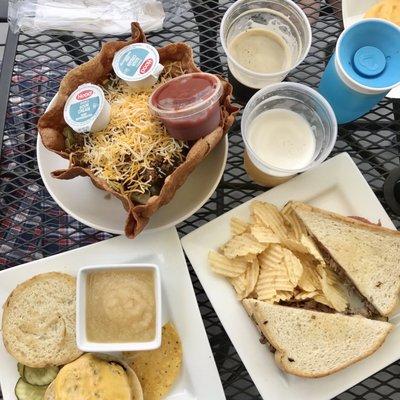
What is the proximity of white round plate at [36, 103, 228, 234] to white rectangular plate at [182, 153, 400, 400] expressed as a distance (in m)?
0.08

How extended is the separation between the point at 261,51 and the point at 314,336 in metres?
0.75

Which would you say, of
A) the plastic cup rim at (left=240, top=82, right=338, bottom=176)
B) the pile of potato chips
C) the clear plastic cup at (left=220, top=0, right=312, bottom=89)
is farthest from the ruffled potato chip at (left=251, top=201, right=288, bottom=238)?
the clear plastic cup at (left=220, top=0, right=312, bottom=89)

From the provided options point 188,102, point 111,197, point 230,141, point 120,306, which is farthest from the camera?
point 230,141

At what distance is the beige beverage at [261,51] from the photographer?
4.93 feet

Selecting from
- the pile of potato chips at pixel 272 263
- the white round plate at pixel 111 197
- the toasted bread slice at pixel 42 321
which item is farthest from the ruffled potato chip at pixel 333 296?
the toasted bread slice at pixel 42 321

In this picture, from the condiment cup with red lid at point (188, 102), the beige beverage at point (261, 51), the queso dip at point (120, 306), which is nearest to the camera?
the condiment cup with red lid at point (188, 102)

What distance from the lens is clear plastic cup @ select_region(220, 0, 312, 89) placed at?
1.47 m

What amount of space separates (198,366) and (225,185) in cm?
49

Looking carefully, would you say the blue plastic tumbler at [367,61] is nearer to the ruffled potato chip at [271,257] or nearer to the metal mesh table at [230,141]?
the metal mesh table at [230,141]

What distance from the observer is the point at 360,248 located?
1483mm

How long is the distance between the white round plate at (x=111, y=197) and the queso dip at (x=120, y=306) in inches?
4.7

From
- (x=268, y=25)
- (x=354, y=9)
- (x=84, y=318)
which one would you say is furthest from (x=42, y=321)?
(x=354, y=9)

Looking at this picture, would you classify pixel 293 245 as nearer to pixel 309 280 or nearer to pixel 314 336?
pixel 309 280

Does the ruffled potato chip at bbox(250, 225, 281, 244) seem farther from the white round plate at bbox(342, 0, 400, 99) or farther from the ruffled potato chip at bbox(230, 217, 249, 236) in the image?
the white round plate at bbox(342, 0, 400, 99)
